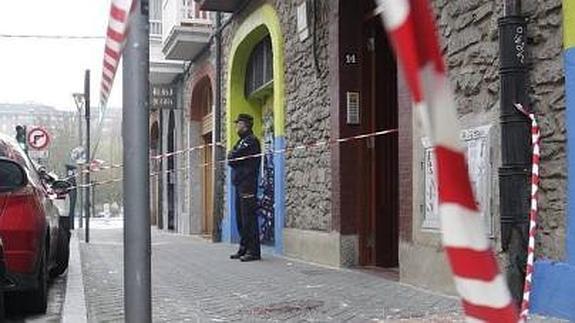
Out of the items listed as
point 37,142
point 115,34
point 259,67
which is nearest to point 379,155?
point 259,67

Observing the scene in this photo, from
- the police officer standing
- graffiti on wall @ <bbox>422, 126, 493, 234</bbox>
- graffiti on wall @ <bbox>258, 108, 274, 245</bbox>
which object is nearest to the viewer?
graffiti on wall @ <bbox>422, 126, 493, 234</bbox>

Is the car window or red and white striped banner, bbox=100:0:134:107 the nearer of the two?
red and white striped banner, bbox=100:0:134:107

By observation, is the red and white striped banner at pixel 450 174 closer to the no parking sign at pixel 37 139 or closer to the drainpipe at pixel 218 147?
the drainpipe at pixel 218 147

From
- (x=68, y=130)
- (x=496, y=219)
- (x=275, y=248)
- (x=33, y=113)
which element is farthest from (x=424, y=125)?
(x=68, y=130)

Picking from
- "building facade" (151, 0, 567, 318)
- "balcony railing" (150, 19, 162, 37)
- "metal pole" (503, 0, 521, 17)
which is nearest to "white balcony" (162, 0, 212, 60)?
"building facade" (151, 0, 567, 318)

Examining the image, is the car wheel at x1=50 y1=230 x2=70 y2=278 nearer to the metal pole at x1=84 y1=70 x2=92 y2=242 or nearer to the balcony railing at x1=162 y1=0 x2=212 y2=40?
the metal pole at x1=84 y1=70 x2=92 y2=242

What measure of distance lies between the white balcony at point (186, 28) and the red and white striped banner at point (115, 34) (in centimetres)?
1419

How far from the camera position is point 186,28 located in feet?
58.7

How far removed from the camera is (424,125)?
1790mm

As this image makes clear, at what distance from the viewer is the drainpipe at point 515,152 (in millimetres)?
5465

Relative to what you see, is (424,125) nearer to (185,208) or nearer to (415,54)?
(415,54)

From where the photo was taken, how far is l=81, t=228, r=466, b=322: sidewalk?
6223 millimetres

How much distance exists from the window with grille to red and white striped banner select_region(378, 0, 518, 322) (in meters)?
11.9

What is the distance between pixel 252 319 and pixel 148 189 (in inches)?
113
